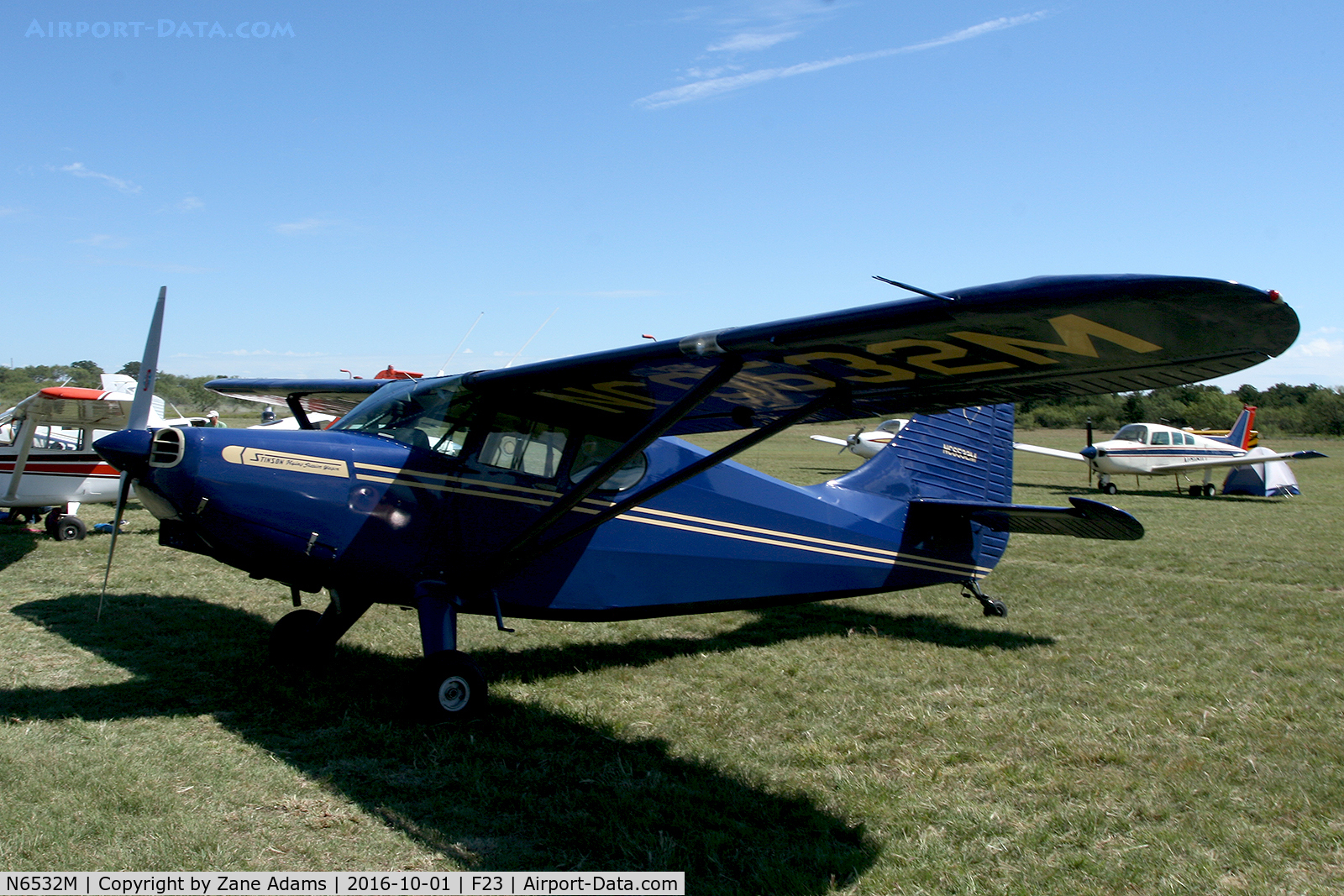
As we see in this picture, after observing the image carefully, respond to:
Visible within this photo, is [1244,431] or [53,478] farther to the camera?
[1244,431]

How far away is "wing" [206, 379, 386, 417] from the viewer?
22.9 feet

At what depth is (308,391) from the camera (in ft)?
24.1

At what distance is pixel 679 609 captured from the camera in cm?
615

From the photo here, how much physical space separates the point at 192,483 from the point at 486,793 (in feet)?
7.56

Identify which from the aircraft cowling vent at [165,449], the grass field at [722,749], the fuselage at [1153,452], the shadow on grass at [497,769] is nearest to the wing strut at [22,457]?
the grass field at [722,749]

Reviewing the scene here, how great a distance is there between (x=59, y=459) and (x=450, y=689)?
35.8 feet

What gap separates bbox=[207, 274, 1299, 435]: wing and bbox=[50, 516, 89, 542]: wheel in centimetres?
1008

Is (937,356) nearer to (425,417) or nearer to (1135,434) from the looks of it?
(425,417)

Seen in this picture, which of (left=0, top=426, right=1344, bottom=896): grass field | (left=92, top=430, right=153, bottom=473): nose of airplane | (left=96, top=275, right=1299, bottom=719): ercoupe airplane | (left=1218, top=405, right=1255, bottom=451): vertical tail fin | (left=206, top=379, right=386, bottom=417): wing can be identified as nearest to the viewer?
(left=96, top=275, right=1299, bottom=719): ercoupe airplane

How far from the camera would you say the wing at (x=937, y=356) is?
8.89 ft

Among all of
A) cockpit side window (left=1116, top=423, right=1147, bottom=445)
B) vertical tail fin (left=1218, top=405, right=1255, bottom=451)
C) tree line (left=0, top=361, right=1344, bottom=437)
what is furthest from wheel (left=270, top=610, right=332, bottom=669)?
tree line (left=0, top=361, right=1344, bottom=437)

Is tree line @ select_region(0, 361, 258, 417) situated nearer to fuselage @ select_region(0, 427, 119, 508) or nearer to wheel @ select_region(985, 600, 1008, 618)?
fuselage @ select_region(0, 427, 119, 508)

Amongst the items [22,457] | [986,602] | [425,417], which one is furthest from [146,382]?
[22,457]

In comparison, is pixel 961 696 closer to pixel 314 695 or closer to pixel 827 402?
pixel 827 402
